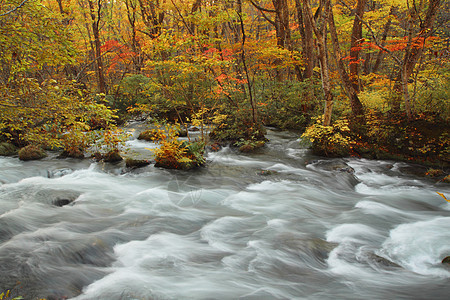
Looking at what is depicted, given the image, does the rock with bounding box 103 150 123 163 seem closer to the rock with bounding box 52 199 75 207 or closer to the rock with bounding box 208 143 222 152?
the rock with bounding box 52 199 75 207

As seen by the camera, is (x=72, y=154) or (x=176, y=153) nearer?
(x=176, y=153)

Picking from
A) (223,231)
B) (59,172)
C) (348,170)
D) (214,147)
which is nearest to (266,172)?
(348,170)

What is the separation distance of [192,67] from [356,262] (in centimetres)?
703

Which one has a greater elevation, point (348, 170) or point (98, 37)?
point (98, 37)

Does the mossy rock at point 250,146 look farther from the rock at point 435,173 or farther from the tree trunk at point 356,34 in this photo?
the rock at point 435,173

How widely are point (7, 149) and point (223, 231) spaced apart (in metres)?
7.85

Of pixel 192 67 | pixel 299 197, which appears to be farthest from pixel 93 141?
pixel 299 197

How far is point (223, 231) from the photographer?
480 centimetres

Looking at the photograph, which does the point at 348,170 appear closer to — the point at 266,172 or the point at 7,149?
the point at 266,172

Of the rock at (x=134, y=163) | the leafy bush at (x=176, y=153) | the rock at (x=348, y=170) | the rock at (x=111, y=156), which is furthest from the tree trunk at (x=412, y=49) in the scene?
the rock at (x=111, y=156)

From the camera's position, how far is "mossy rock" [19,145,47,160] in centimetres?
795

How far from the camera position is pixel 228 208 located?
5.85 meters

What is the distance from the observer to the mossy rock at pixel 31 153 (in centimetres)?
795

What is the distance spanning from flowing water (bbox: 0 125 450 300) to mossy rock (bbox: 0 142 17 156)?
0.76 meters
